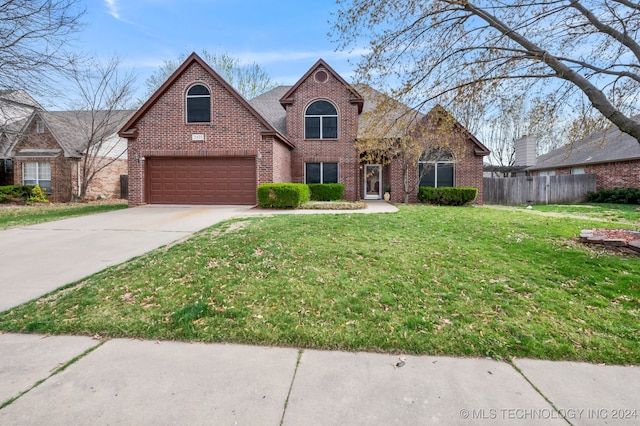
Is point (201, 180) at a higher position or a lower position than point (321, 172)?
lower

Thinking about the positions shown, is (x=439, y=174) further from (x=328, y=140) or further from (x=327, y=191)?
(x=328, y=140)

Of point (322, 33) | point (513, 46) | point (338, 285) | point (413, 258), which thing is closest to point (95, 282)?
point (338, 285)

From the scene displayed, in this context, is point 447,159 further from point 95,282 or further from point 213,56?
point 213,56

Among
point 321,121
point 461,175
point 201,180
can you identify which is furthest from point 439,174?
point 201,180

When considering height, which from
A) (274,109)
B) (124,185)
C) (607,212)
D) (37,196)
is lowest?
(607,212)

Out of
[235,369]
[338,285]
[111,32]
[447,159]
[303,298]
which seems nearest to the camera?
[235,369]

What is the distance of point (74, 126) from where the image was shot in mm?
21203

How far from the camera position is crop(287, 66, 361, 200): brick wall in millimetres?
17469

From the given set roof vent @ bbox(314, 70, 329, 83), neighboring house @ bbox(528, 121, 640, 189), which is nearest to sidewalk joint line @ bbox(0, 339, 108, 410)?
roof vent @ bbox(314, 70, 329, 83)

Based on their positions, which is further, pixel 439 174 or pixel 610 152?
pixel 610 152

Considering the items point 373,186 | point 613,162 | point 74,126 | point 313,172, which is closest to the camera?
point 313,172

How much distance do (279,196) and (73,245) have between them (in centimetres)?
741

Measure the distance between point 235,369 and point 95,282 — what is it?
10.5 feet

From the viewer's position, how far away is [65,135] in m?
19.8
